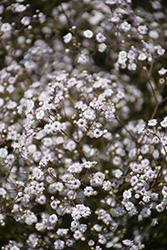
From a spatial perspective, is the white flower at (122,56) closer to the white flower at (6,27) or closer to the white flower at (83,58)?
the white flower at (83,58)

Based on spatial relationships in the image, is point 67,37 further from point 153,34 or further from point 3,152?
point 3,152

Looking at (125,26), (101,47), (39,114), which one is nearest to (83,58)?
(101,47)

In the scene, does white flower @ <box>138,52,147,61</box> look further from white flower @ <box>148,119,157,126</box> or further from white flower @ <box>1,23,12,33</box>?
white flower @ <box>1,23,12,33</box>

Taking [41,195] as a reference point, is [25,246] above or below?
below

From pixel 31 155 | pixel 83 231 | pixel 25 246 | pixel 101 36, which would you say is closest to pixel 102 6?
pixel 101 36

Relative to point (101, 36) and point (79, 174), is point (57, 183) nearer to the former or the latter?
point (79, 174)

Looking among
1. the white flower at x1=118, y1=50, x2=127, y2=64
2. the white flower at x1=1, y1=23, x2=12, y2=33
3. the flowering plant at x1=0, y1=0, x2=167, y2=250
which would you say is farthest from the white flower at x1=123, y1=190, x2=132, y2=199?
the white flower at x1=1, y1=23, x2=12, y2=33

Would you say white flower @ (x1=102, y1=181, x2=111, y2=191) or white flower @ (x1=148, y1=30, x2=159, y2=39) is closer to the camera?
white flower @ (x1=102, y1=181, x2=111, y2=191)

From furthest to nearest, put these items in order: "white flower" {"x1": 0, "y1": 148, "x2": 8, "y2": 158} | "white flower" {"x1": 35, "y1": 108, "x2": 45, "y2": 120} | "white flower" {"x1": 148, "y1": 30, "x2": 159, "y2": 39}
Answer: "white flower" {"x1": 148, "y1": 30, "x2": 159, "y2": 39}, "white flower" {"x1": 0, "y1": 148, "x2": 8, "y2": 158}, "white flower" {"x1": 35, "y1": 108, "x2": 45, "y2": 120}
